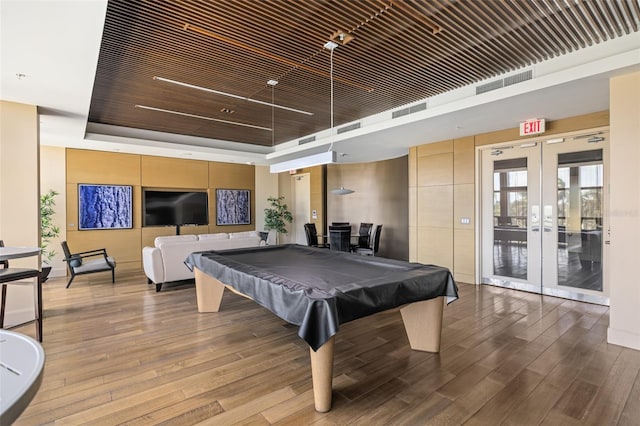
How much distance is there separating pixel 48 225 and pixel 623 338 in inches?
384

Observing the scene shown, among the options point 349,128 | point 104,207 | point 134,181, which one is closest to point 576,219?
point 349,128

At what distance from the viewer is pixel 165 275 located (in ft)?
18.3

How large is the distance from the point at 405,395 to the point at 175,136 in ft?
24.5

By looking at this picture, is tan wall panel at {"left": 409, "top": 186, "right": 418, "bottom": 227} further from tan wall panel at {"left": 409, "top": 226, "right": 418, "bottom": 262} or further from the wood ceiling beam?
the wood ceiling beam

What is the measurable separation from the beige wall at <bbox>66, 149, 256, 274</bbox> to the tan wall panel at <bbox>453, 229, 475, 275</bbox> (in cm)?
650

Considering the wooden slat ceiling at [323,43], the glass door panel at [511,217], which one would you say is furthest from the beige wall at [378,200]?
the wooden slat ceiling at [323,43]

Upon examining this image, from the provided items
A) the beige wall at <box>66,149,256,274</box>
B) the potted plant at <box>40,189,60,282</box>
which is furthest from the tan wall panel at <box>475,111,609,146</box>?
the potted plant at <box>40,189,60,282</box>

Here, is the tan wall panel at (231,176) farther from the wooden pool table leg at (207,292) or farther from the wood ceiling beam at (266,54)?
the wood ceiling beam at (266,54)

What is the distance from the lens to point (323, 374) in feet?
7.42

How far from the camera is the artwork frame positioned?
969 cm

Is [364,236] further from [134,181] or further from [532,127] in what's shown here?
[134,181]

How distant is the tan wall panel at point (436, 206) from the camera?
652cm

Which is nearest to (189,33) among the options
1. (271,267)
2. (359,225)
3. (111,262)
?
(271,267)

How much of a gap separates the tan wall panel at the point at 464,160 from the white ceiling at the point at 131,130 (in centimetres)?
31
